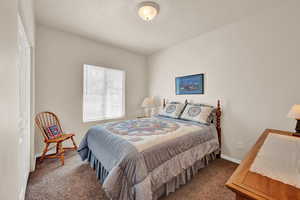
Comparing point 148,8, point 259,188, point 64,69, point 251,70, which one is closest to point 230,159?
point 251,70

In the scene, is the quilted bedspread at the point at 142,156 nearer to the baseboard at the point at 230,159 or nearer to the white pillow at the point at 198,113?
the white pillow at the point at 198,113

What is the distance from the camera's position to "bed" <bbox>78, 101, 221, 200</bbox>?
123 centimetres

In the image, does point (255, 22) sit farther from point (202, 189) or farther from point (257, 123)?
point (202, 189)

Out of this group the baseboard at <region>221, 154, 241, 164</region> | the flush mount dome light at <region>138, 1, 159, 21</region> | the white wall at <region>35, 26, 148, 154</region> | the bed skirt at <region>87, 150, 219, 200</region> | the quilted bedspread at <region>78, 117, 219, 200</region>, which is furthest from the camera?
the white wall at <region>35, 26, 148, 154</region>

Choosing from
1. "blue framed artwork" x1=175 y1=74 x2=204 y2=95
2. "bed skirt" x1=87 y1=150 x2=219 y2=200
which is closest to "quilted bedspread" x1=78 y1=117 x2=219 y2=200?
"bed skirt" x1=87 y1=150 x2=219 y2=200

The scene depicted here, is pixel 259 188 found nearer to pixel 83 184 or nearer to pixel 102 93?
pixel 83 184

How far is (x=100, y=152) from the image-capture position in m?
1.67

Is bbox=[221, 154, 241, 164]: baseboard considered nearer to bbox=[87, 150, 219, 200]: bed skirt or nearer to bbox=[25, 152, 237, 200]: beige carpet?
bbox=[25, 152, 237, 200]: beige carpet

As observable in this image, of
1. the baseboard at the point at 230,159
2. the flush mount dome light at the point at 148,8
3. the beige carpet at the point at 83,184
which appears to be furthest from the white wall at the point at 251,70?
the flush mount dome light at the point at 148,8

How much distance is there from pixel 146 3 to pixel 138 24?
25.3 inches

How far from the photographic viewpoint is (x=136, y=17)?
2.18 metres

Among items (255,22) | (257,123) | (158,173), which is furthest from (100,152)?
(255,22)

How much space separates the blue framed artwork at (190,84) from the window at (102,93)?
1646 mm

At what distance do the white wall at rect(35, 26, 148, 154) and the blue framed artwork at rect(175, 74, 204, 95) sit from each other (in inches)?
72.8
